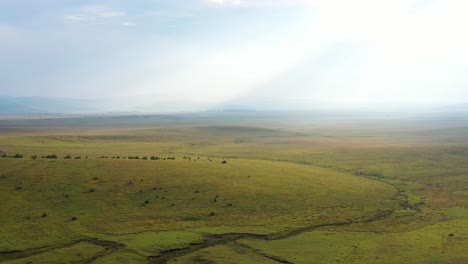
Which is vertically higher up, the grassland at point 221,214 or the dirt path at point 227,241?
the grassland at point 221,214

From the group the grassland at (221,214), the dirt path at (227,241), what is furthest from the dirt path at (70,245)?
the dirt path at (227,241)

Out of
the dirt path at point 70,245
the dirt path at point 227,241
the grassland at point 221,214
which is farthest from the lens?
the grassland at point 221,214

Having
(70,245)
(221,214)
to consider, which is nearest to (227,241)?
(221,214)

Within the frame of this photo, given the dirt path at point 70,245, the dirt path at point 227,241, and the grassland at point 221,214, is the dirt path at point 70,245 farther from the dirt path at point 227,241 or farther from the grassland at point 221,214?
the dirt path at point 227,241

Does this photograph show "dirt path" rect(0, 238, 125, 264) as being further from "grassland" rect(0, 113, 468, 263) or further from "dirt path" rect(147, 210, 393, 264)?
"dirt path" rect(147, 210, 393, 264)

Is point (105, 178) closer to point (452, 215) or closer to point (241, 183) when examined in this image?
point (241, 183)

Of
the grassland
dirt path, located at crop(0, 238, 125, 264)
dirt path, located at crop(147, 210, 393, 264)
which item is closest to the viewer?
dirt path, located at crop(0, 238, 125, 264)

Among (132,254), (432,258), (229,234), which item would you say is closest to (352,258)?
(432,258)

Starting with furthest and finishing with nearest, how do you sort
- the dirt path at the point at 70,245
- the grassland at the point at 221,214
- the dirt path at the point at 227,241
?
1. the grassland at the point at 221,214
2. the dirt path at the point at 227,241
3. the dirt path at the point at 70,245

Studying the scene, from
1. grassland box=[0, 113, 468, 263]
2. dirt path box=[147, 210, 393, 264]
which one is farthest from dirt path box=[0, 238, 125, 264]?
dirt path box=[147, 210, 393, 264]

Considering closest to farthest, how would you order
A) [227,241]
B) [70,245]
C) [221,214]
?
[70,245], [227,241], [221,214]

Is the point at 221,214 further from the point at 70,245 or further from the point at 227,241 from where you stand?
the point at 70,245
